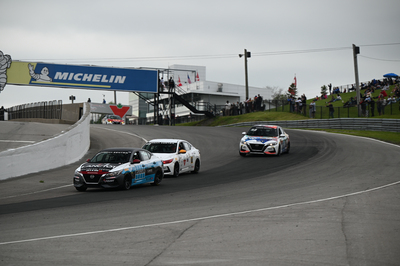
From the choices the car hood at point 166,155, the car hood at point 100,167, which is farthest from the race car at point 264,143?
the car hood at point 100,167

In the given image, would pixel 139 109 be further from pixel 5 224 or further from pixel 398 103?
pixel 5 224

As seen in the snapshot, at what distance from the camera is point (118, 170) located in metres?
13.2

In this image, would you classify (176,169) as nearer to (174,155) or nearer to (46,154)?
(174,155)

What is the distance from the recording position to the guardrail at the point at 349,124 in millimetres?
34706

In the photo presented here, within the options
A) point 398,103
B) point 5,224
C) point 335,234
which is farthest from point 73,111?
point 335,234

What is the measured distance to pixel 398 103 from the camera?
128 ft

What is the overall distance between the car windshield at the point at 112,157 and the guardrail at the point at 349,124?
1004 inches

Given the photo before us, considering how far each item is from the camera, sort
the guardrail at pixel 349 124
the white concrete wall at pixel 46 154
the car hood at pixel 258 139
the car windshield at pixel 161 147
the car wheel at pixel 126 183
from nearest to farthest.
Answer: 1. the car wheel at pixel 126 183
2. the white concrete wall at pixel 46 154
3. the car windshield at pixel 161 147
4. the car hood at pixel 258 139
5. the guardrail at pixel 349 124

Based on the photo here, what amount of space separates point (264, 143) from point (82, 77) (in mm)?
32649

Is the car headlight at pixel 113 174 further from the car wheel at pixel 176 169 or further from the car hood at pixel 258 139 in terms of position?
the car hood at pixel 258 139

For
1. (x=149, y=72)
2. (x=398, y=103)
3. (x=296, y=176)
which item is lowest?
(x=296, y=176)

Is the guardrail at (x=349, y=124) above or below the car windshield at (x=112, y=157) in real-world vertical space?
above

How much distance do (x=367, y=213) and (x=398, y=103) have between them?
32.8m

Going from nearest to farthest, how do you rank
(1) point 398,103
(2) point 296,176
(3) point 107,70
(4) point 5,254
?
(4) point 5,254 < (2) point 296,176 < (1) point 398,103 < (3) point 107,70
